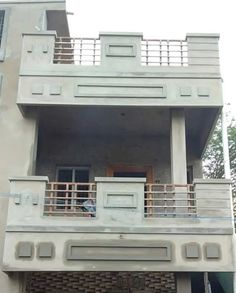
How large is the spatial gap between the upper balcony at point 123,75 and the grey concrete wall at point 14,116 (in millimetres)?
459

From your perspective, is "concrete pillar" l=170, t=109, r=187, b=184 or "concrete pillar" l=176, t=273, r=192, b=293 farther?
"concrete pillar" l=170, t=109, r=187, b=184

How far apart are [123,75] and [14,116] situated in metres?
2.30

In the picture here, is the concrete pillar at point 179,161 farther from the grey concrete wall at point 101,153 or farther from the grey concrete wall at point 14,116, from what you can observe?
the grey concrete wall at point 14,116

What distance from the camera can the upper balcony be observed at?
867 centimetres

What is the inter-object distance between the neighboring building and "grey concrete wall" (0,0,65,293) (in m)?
0.02

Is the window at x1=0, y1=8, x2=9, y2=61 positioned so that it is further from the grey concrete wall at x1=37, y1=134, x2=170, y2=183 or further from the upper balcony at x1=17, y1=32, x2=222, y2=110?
the grey concrete wall at x1=37, y1=134, x2=170, y2=183

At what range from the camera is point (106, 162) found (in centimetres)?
1064

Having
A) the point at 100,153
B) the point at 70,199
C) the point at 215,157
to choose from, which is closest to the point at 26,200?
the point at 70,199

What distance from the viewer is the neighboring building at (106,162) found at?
24.7 ft

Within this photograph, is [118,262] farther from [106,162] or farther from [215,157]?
[215,157]

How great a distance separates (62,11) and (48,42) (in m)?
1.50

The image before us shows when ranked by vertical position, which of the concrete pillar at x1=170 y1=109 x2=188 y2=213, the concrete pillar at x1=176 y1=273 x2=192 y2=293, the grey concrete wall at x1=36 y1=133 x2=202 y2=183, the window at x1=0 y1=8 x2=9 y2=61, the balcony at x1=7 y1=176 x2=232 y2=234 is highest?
the window at x1=0 y1=8 x2=9 y2=61

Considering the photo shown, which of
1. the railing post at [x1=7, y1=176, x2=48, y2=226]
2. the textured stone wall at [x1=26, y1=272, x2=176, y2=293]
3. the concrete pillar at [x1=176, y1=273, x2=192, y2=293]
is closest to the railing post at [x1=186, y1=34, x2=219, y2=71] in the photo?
the railing post at [x1=7, y1=176, x2=48, y2=226]

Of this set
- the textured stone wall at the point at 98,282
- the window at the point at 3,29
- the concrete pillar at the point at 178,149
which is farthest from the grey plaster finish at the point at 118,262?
the window at the point at 3,29
